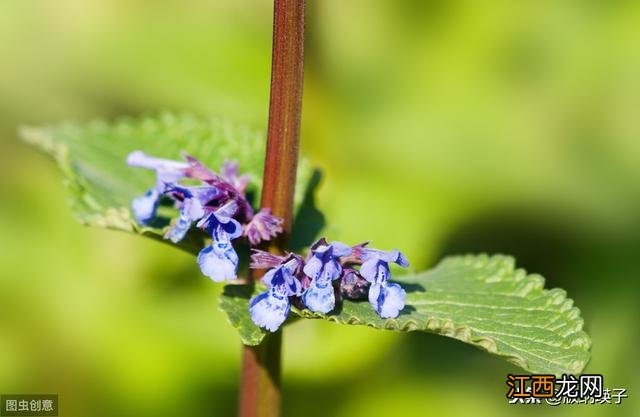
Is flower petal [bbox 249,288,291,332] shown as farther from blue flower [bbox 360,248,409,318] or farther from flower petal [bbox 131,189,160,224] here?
flower petal [bbox 131,189,160,224]

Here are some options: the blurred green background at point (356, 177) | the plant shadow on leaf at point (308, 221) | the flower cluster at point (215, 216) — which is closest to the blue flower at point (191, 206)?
the flower cluster at point (215, 216)

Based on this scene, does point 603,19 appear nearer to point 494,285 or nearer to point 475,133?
point 475,133

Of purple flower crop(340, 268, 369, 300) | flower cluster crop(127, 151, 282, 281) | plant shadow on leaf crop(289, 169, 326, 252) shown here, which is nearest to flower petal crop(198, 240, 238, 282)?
flower cluster crop(127, 151, 282, 281)

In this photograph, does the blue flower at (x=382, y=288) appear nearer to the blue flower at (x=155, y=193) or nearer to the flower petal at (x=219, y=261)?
the flower petal at (x=219, y=261)

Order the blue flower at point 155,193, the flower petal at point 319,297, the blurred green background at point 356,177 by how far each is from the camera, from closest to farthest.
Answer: the flower petal at point 319,297 → the blue flower at point 155,193 → the blurred green background at point 356,177

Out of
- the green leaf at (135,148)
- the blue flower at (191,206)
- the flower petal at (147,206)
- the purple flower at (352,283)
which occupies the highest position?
the green leaf at (135,148)

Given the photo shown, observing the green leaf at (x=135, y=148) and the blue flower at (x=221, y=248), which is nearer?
the blue flower at (x=221, y=248)

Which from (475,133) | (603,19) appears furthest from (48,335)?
(603,19)
